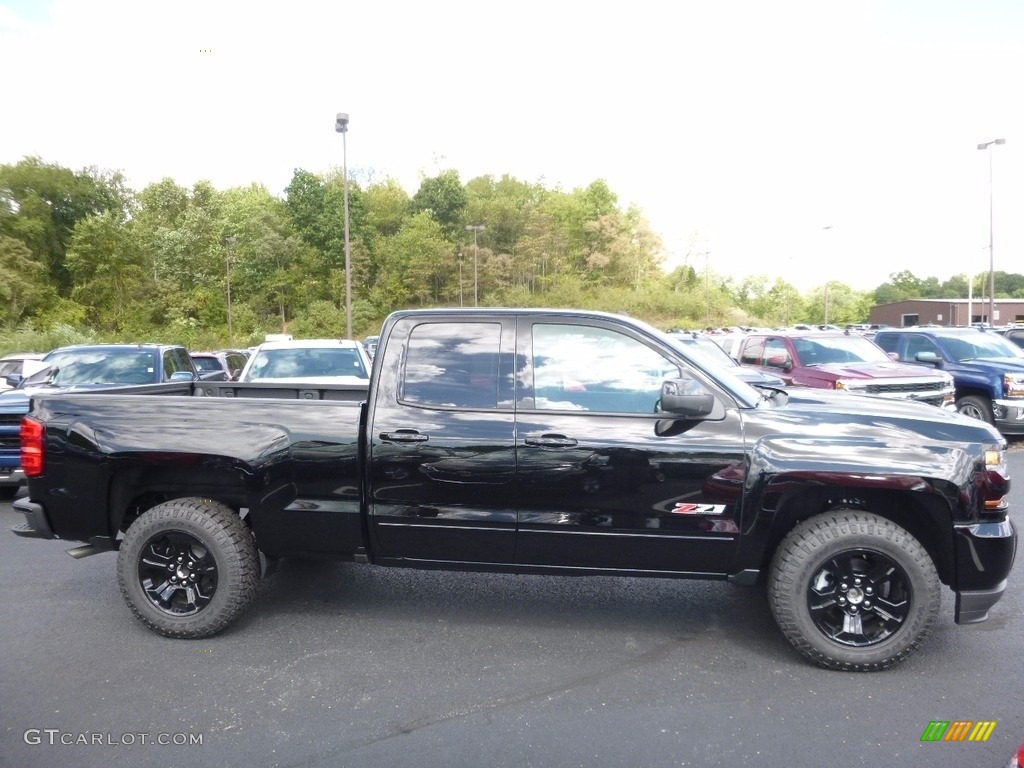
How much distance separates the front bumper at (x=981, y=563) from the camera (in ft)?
12.0

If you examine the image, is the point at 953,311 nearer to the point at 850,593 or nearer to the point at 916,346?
the point at 916,346

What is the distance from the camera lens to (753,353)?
1313cm

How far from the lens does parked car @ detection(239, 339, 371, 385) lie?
411 inches

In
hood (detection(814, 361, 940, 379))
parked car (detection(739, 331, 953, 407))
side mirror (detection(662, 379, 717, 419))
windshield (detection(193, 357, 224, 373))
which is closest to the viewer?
side mirror (detection(662, 379, 717, 419))

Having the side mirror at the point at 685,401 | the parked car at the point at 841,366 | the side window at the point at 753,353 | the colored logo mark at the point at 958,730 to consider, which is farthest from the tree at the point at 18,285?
the colored logo mark at the point at 958,730

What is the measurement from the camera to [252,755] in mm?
3049

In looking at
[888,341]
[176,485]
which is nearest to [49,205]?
[888,341]

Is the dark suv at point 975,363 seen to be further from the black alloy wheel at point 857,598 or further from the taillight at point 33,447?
the taillight at point 33,447

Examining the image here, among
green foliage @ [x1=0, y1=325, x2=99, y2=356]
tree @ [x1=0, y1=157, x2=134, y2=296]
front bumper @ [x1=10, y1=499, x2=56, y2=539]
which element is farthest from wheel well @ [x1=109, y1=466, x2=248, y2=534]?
tree @ [x1=0, y1=157, x2=134, y2=296]

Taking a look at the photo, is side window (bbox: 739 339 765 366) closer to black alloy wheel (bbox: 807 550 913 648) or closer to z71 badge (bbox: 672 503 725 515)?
black alloy wheel (bbox: 807 550 913 648)

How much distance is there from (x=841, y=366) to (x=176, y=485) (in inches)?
378

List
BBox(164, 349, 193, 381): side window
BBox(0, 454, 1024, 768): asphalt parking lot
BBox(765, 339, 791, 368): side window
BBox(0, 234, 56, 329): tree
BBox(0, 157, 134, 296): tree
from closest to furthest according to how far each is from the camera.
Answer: BBox(0, 454, 1024, 768): asphalt parking lot → BBox(164, 349, 193, 381): side window → BBox(765, 339, 791, 368): side window → BBox(0, 234, 56, 329): tree → BBox(0, 157, 134, 296): tree

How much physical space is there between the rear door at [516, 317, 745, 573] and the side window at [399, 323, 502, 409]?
182 mm

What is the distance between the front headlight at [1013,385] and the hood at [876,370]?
117 cm
